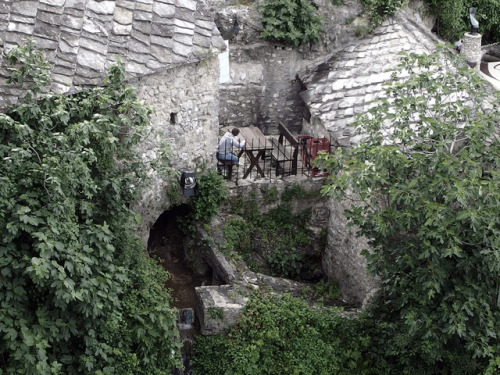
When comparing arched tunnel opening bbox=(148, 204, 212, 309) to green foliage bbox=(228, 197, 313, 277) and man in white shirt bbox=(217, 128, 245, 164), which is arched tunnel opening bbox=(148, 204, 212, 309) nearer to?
green foliage bbox=(228, 197, 313, 277)

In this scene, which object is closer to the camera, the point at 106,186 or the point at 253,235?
the point at 106,186

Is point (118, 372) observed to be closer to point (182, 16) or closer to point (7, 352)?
point (7, 352)

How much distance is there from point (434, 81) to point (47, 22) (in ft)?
18.7

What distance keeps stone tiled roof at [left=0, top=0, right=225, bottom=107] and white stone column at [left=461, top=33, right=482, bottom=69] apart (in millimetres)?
5877

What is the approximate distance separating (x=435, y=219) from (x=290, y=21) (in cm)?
661

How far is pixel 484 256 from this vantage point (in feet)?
37.1

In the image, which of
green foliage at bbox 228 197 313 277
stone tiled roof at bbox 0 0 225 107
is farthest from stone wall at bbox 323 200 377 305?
stone tiled roof at bbox 0 0 225 107

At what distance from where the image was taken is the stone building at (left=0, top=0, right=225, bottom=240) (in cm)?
1146

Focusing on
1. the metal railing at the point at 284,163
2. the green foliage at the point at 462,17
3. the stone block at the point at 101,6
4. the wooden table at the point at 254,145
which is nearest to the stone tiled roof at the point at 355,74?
the metal railing at the point at 284,163

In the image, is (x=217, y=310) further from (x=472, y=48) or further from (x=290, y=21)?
(x=472, y=48)

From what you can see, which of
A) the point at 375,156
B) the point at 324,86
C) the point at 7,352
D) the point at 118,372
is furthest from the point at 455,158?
the point at 7,352

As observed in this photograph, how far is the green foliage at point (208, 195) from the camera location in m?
14.2

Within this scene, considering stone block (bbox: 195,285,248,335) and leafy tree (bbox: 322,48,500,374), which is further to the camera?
stone block (bbox: 195,285,248,335)

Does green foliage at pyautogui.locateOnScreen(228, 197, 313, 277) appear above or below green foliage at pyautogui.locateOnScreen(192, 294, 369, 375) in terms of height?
above
